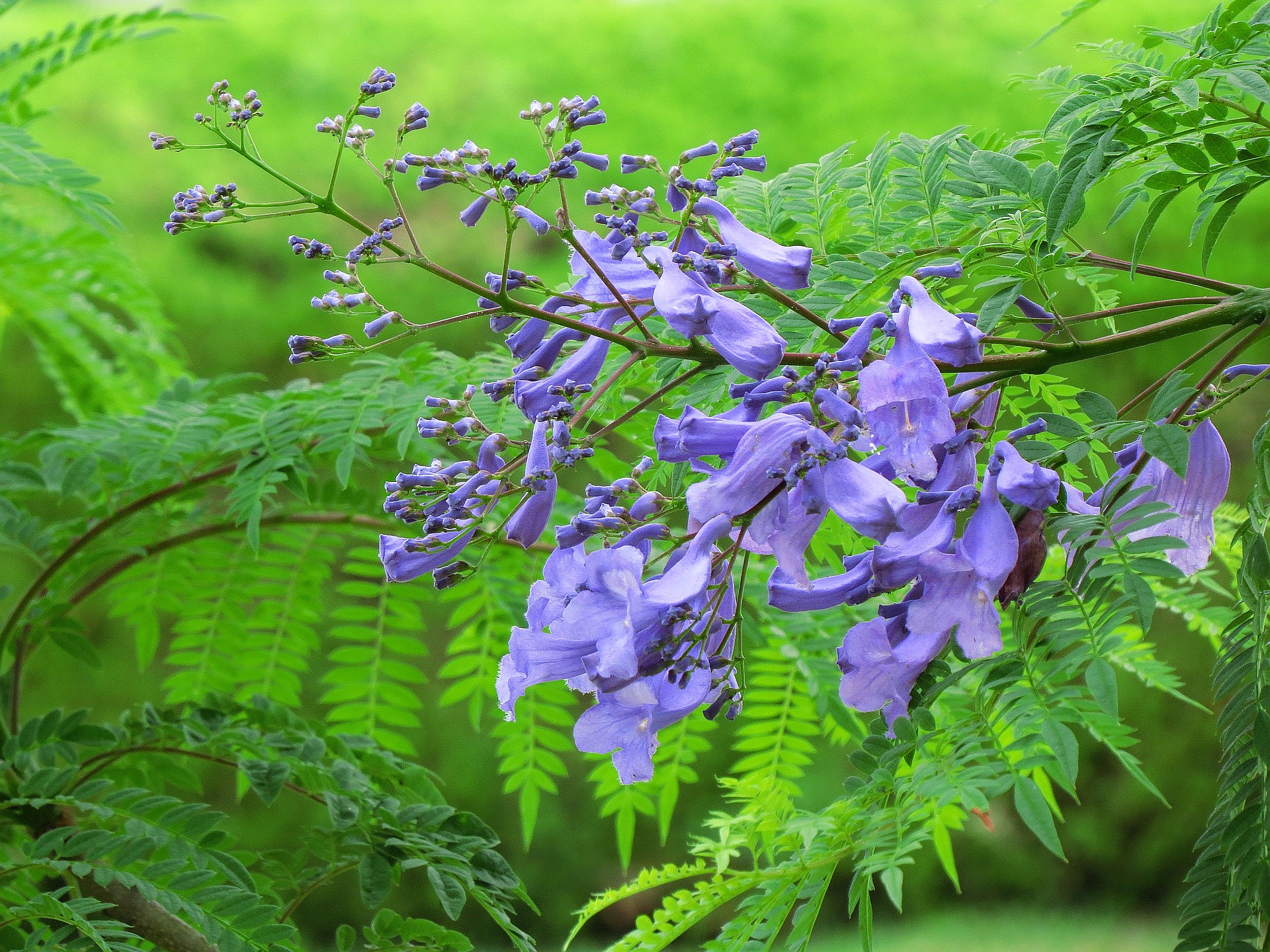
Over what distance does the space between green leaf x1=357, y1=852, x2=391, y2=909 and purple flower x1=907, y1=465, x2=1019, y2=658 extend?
1.65 feet

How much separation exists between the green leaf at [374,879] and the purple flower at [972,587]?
0.50 meters

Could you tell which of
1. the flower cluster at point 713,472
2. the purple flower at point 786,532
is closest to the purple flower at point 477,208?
the flower cluster at point 713,472

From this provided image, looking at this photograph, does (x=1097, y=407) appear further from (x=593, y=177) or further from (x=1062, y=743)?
(x=593, y=177)

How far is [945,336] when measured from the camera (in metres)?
0.52

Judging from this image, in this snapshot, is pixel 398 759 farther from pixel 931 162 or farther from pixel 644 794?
pixel 931 162

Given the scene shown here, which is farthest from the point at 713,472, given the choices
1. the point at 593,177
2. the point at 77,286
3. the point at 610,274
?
the point at 593,177

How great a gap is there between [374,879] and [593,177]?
2.94m

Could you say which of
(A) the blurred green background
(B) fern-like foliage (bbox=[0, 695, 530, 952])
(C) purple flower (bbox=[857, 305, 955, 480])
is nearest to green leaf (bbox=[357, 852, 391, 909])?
(B) fern-like foliage (bbox=[0, 695, 530, 952])

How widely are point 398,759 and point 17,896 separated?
12.7 inches

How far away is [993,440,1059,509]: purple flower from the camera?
532 mm

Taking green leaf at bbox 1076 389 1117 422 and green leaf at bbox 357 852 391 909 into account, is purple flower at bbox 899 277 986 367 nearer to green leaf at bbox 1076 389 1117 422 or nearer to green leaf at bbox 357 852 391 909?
green leaf at bbox 1076 389 1117 422

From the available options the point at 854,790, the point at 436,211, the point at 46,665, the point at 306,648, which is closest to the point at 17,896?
the point at 306,648

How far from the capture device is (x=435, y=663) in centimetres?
313

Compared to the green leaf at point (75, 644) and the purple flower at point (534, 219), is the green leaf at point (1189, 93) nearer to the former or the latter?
the purple flower at point (534, 219)
